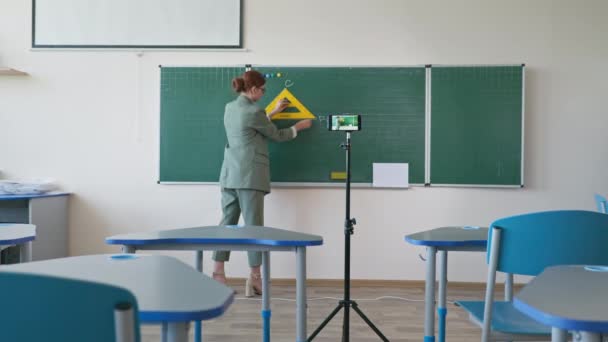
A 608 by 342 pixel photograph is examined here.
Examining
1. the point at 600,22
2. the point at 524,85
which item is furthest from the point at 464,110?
the point at 600,22

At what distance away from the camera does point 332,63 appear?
4.17 meters

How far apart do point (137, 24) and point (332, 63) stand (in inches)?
63.1

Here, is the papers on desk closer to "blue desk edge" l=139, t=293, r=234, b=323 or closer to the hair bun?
the hair bun

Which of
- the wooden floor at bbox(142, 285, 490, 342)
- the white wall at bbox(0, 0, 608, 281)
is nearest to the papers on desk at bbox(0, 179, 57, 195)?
the white wall at bbox(0, 0, 608, 281)

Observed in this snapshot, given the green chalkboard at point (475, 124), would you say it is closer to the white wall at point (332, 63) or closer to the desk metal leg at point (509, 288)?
the white wall at point (332, 63)

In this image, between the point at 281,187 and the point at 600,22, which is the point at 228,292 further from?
the point at 600,22

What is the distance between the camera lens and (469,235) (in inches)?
87.3

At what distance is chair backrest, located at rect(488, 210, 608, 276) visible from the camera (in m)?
1.49

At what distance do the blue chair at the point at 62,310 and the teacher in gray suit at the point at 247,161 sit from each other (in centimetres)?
291

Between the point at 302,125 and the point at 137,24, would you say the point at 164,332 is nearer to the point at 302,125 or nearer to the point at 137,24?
the point at 302,125

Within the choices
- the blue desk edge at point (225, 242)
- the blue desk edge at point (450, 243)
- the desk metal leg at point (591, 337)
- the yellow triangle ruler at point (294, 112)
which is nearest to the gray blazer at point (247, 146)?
the yellow triangle ruler at point (294, 112)

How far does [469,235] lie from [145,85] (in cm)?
298

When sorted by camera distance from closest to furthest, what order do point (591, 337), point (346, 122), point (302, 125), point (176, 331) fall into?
point (591, 337) → point (176, 331) → point (346, 122) → point (302, 125)

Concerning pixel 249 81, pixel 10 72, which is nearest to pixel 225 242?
pixel 249 81
